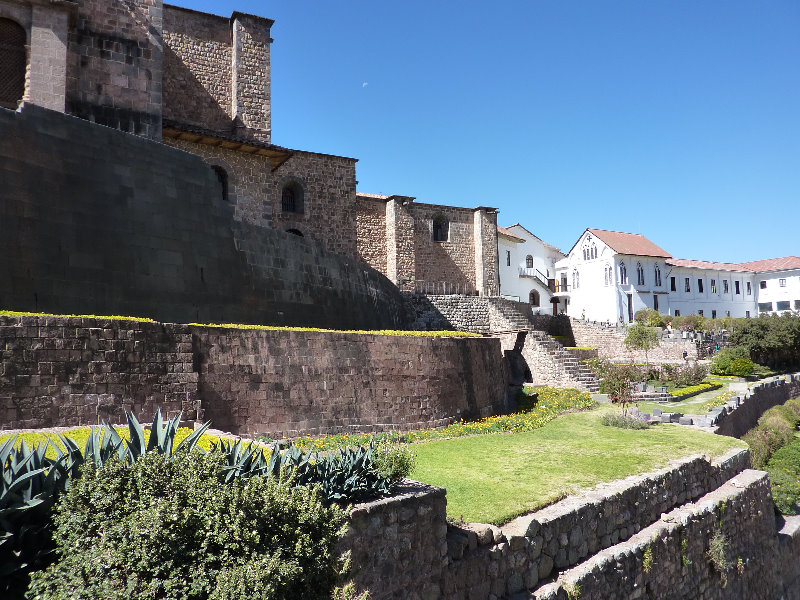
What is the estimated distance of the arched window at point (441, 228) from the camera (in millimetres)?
35938

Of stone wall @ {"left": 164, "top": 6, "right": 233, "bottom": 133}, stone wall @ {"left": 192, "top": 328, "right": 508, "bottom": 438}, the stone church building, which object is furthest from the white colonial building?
stone wall @ {"left": 192, "top": 328, "right": 508, "bottom": 438}

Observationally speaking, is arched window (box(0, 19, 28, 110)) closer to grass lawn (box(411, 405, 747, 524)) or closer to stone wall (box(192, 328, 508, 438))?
stone wall (box(192, 328, 508, 438))

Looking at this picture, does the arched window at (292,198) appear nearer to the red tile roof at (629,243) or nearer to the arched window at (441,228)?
the arched window at (441,228)

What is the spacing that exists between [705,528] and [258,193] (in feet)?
64.4

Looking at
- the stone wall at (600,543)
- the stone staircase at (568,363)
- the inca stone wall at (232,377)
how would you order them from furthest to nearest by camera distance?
the stone staircase at (568,363) < the inca stone wall at (232,377) < the stone wall at (600,543)

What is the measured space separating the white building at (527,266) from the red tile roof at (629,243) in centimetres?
601

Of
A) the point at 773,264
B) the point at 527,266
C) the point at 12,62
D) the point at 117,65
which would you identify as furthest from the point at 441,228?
the point at 773,264

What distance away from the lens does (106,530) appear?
154 inches

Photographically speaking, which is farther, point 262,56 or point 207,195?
point 262,56

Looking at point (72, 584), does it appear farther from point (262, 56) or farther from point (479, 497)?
point (262, 56)

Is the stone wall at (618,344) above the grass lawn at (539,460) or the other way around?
above

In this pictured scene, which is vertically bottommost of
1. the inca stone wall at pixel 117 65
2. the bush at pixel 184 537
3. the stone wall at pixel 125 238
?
the bush at pixel 184 537

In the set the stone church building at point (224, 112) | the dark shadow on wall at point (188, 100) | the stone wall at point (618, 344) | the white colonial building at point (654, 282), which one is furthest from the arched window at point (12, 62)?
the white colonial building at point (654, 282)

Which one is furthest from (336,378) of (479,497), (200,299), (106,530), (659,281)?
(659,281)
